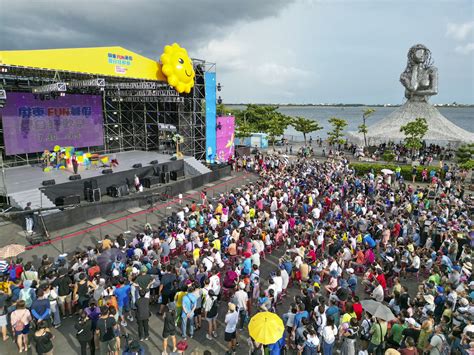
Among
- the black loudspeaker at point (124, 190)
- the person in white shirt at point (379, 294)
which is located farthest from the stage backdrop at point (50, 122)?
the person in white shirt at point (379, 294)

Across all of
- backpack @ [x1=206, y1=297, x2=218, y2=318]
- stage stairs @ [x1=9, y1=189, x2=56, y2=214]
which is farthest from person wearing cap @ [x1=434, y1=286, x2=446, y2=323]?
stage stairs @ [x1=9, y1=189, x2=56, y2=214]

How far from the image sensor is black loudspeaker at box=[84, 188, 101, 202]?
1773cm

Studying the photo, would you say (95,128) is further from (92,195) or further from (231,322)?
(231,322)

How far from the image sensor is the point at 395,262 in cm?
1041

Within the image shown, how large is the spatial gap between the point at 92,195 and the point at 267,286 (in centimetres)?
1191

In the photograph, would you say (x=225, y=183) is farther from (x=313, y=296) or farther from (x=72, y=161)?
(x=313, y=296)

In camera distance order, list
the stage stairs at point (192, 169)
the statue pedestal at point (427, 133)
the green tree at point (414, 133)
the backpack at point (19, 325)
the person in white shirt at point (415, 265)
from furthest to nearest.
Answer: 1. the statue pedestal at point (427, 133)
2. the green tree at point (414, 133)
3. the stage stairs at point (192, 169)
4. the person in white shirt at point (415, 265)
5. the backpack at point (19, 325)

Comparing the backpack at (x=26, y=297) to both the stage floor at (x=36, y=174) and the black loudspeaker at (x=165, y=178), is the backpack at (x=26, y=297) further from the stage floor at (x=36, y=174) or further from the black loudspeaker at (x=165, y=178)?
the black loudspeaker at (x=165, y=178)

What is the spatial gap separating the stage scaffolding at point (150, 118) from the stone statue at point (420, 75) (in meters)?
30.8

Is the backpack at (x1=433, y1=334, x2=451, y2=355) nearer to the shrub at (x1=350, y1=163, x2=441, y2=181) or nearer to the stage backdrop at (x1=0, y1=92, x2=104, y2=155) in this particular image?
the shrub at (x1=350, y1=163, x2=441, y2=181)

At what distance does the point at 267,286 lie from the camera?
404 inches

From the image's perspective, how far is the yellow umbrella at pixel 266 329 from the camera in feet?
19.2

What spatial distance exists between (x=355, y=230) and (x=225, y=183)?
1350 centimetres

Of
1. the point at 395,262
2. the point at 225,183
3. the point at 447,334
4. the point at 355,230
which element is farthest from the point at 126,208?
the point at 447,334
